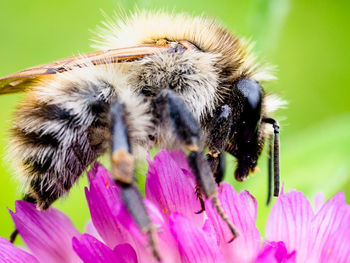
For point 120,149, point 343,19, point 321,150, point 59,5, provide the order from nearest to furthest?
1. point 120,149
2. point 321,150
3. point 59,5
4. point 343,19

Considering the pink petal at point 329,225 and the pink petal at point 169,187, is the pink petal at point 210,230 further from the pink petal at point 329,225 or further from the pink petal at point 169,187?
the pink petal at point 329,225

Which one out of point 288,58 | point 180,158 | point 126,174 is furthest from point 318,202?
point 288,58

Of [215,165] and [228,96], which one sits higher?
[228,96]

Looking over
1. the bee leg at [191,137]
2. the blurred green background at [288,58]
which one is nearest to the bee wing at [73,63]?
the bee leg at [191,137]

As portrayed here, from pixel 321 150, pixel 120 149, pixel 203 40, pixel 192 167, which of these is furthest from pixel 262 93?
pixel 321 150

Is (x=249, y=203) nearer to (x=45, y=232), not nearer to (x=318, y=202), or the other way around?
(x=318, y=202)

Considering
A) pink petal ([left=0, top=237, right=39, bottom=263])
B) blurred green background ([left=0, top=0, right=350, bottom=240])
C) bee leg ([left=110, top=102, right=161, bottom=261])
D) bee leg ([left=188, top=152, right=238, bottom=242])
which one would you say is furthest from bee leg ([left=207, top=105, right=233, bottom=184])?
blurred green background ([left=0, top=0, right=350, bottom=240])

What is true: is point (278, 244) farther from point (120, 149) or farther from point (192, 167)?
point (120, 149)
